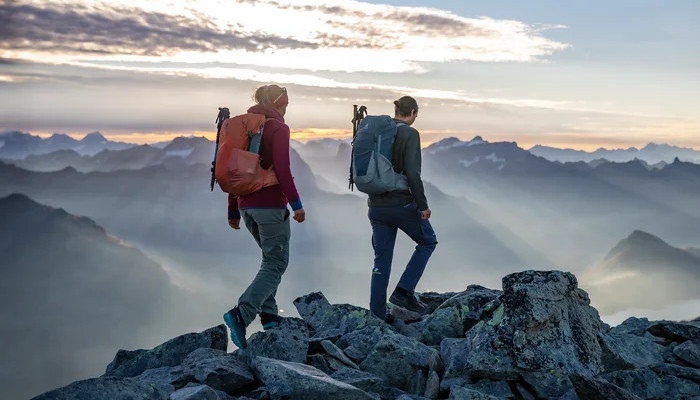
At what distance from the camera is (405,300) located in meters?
10.7

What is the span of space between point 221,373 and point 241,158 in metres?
2.86

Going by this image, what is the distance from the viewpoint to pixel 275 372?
660 centimetres

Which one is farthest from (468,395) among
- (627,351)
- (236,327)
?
(236,327)

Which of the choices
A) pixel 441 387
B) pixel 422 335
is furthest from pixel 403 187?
pixel 441 387

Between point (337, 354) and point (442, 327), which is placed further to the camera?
→ point (442, 327)

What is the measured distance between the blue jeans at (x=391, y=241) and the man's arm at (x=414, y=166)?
34cm

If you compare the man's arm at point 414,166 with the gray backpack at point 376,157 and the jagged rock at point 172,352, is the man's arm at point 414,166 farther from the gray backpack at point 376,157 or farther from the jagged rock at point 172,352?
the jagged rock at point 172,352

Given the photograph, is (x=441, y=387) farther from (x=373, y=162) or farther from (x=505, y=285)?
(x=373, y=162)

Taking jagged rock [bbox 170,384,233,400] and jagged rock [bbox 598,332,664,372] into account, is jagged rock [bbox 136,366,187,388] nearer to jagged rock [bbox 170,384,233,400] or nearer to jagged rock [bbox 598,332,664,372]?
jagged rock [bbox 170,384,233,400]

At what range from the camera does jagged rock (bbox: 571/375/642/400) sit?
249 inches

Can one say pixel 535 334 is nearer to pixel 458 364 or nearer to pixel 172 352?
pixel 458 364

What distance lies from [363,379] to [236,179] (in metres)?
3.20

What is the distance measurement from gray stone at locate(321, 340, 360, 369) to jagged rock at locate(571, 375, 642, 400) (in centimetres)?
273

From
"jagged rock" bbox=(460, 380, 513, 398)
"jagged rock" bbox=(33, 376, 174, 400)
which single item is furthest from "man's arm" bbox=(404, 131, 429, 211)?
"jagged rock" bbox=(33, 376, 174, 400)
